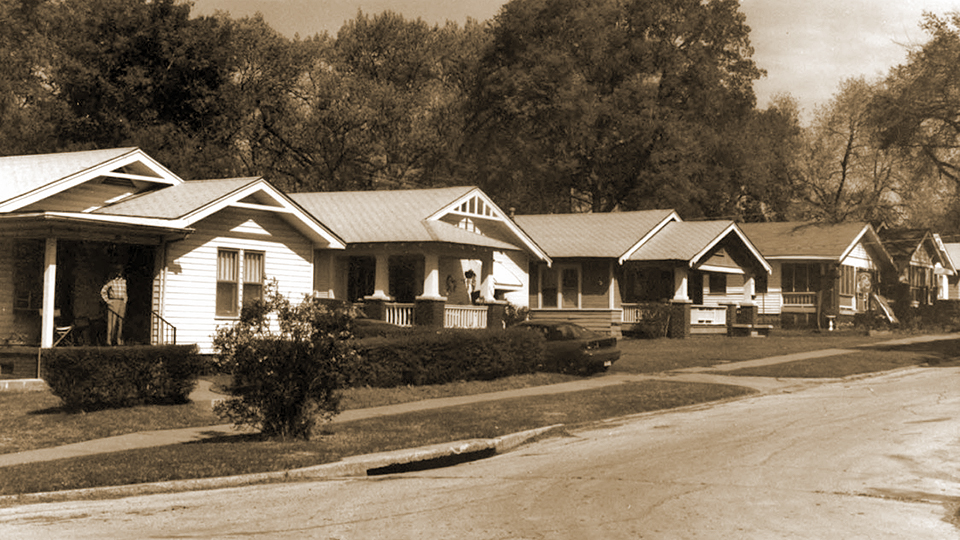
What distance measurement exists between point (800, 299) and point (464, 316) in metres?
23.6

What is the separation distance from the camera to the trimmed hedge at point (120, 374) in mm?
17719

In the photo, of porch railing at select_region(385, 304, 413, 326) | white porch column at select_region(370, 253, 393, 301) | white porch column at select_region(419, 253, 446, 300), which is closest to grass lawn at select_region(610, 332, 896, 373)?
white porch column at select_region(419, 253, 446, 300)

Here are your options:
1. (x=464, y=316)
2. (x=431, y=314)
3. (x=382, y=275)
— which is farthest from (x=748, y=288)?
(x=382, y=275)

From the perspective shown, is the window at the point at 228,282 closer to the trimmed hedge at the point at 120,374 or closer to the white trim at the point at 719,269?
the trimmed hedge at the point at 120,374

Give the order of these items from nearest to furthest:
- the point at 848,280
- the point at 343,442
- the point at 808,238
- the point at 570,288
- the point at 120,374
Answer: the point at 343,442, the point at 120,374, the point at 570,288, the point at 808,238, the point at 848,280

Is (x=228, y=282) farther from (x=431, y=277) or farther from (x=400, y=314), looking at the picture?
(x=431, y=277)

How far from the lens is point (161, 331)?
2381 centimetres

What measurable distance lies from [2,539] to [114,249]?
662 inches

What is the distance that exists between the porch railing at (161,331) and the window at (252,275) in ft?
7.96

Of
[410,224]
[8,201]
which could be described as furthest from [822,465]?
[410,224]

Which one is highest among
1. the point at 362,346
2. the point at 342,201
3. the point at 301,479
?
the point at 342,201

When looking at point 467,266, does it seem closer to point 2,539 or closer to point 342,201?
point 342,201

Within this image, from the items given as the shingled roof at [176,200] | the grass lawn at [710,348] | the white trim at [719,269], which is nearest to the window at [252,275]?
the shingled roof at [176,200]

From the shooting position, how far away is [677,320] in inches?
1551
